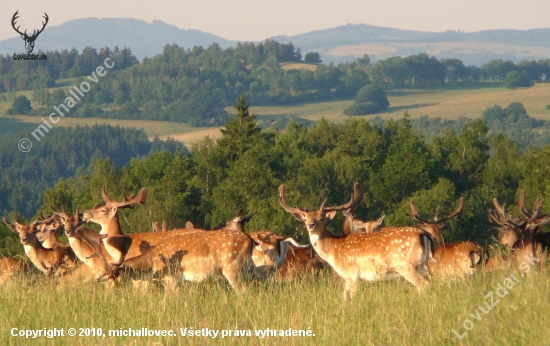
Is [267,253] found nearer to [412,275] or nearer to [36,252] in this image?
[412,275]

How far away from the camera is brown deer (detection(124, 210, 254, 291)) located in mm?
9586

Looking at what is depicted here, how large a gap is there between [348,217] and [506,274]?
4086mm

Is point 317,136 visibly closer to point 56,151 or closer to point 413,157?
point 413,157

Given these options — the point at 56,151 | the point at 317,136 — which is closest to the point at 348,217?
the point at 317,136

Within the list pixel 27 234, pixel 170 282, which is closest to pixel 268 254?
pixel 170 282

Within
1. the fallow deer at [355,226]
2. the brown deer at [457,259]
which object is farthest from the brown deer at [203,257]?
the fallow deer at [355,226]

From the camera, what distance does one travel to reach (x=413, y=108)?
527ft

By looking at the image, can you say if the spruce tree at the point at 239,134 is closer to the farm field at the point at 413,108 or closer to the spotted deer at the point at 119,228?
the spotted deer at the point at 119,228

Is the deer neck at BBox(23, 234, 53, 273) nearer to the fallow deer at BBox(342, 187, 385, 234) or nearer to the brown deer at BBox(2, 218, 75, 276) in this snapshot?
the brown deer at BBox(2, 218, 75, 276)

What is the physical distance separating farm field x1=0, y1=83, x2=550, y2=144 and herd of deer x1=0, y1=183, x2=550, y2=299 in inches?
4678

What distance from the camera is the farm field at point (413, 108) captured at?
477 ft

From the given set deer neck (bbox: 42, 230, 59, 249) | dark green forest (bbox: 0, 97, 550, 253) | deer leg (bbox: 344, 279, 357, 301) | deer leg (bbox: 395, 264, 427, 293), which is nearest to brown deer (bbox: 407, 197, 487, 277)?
deer leg (bbox: 395, 264, 427, 293)

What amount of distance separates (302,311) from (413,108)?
15518cm

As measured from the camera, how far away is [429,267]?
10547 millimetres
